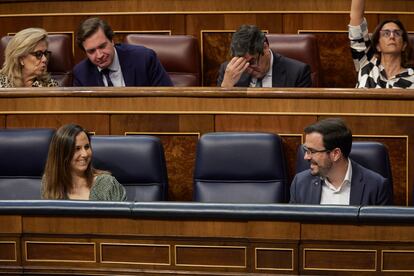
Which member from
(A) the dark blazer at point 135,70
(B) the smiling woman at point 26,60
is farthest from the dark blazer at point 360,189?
(B) the smiling woman at point 26,60

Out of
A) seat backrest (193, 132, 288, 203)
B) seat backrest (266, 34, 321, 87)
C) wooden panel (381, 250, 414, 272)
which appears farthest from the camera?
seat backrest (266, 34, 321, 87)

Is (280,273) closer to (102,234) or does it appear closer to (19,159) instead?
(102,234)

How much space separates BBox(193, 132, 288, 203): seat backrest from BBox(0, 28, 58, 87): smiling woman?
0.42 meters

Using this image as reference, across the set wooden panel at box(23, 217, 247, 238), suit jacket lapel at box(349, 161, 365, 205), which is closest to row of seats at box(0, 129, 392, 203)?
suit jacket lapel at box(349, 161, 365, 205)

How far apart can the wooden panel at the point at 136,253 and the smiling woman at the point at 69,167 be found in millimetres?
278

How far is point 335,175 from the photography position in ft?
4.91

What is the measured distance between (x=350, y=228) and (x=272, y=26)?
96 cm

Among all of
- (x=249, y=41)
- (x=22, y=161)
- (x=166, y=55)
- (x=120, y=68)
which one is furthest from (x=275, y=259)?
(x=166, y=55)

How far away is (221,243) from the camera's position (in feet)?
4.10

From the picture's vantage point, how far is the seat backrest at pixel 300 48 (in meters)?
1.98

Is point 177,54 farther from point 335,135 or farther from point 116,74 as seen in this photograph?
point 335,135

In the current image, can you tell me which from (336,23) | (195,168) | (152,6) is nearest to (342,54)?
(336,23)

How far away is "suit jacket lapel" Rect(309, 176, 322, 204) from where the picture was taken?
1500 millimetres

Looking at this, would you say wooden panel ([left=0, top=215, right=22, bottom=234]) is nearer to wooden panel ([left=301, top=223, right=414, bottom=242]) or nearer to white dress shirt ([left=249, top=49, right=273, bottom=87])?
wooden panel ([left=301, top=223, right=414, bottom=242])
